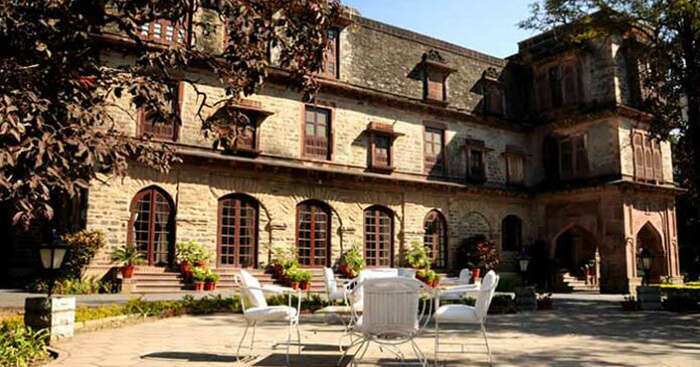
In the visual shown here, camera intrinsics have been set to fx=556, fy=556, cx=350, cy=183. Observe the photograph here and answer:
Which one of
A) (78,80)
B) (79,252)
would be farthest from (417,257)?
(78,80)

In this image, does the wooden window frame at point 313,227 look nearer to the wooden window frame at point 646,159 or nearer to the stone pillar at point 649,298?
the stone pillar at point 649,298

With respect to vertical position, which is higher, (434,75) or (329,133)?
(434,75)

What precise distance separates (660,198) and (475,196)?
7211 mm

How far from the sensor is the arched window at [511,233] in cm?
2309

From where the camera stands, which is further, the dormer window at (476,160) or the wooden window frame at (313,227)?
the dormer window at (476,160)

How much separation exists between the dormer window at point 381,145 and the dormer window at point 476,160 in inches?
144

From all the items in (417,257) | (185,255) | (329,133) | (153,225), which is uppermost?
(329,133)

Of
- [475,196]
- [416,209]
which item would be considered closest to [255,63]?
[416,209]

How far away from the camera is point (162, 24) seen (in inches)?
662

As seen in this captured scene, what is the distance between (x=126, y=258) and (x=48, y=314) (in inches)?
310

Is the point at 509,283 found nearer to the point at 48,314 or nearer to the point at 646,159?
the point at 646,159

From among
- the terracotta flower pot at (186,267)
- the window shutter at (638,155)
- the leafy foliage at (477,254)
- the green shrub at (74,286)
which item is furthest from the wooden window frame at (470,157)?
the green shrub at (74,286)

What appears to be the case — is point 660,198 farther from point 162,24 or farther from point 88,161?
point 88,161

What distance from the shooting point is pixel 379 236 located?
19828 mm
